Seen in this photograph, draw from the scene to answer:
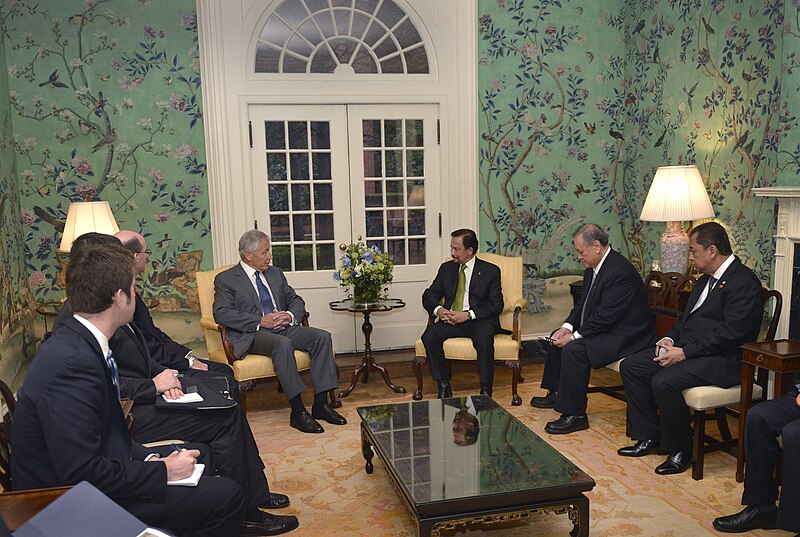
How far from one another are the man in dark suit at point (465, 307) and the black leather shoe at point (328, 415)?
2.73 feet

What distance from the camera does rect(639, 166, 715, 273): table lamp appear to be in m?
4.97

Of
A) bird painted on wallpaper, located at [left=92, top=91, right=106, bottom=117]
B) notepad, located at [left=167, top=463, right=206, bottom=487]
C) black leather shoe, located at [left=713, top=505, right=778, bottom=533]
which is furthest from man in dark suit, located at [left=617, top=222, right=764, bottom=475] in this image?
bird painted on wallpaper, located at [left=92, top=91, right=106, bottom=117]

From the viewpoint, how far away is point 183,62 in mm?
5691

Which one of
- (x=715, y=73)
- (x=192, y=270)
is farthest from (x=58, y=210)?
(x=715, y=73)

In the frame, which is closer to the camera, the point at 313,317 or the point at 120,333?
the point at 120,333

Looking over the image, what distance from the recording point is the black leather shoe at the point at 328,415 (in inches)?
192

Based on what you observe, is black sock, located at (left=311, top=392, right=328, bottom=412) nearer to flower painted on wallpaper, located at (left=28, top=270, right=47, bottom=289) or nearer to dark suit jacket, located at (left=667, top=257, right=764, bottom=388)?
dark suit jacket, located at (left=667, top=257, right=764, bottom=388)

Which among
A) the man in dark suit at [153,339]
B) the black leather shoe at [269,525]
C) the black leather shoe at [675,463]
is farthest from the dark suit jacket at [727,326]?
the man in dark suit at [153,339]

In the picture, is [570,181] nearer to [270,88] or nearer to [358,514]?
[270,88]

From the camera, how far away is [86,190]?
5625 mm

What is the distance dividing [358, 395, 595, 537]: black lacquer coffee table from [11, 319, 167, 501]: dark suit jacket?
122cm

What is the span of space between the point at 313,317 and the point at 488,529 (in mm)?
3298

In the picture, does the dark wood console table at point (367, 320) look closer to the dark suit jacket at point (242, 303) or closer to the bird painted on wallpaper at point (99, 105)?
the dark suit jacket at point (242, 303)

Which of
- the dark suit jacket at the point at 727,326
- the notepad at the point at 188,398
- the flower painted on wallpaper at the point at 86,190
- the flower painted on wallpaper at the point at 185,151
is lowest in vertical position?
the notepad at the point at 188,398
